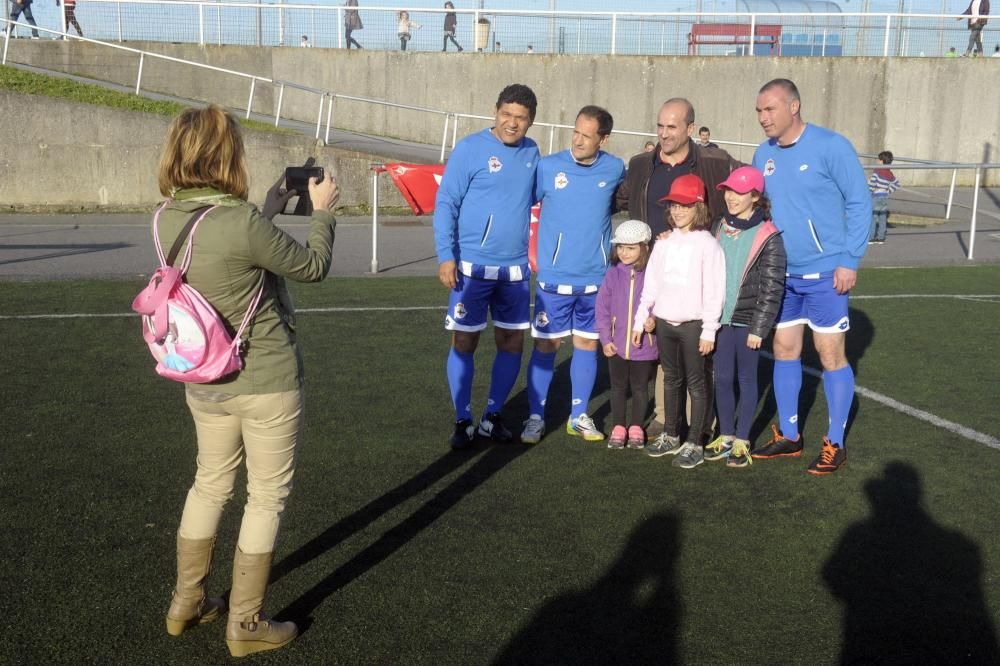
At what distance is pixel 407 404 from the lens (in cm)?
727

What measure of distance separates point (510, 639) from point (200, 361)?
1.53 meters

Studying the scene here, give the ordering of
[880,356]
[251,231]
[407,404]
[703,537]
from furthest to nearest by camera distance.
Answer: [880,356] < [407,404] < [703,537] < [251,231]

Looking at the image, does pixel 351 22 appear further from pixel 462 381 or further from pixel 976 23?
pixel 462 381

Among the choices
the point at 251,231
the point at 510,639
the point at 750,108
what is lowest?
the point at 510,639

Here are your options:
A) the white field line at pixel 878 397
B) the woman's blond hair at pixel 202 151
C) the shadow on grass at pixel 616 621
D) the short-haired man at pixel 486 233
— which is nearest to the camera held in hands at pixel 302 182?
the woman's blond hair at pixel 202 151

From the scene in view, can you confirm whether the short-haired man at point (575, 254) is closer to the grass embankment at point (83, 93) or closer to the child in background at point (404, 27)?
the grass embankment at point (83, 93)

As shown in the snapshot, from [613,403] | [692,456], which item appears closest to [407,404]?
[613,403]

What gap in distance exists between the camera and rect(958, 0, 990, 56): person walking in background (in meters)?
28.4

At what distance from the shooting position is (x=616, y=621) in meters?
4.12

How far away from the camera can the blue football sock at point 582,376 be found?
21.6 ft

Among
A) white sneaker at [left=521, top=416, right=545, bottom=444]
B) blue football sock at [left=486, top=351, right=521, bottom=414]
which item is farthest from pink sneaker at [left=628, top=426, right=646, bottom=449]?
blue football sock at [left=486, top=351, right=521, bottom=414]

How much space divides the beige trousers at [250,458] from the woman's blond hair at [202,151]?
0.76 metres

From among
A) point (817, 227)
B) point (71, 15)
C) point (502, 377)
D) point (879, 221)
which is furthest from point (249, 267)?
point (71, 15)

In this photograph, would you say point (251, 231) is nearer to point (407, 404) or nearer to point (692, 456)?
point (692, 456)
